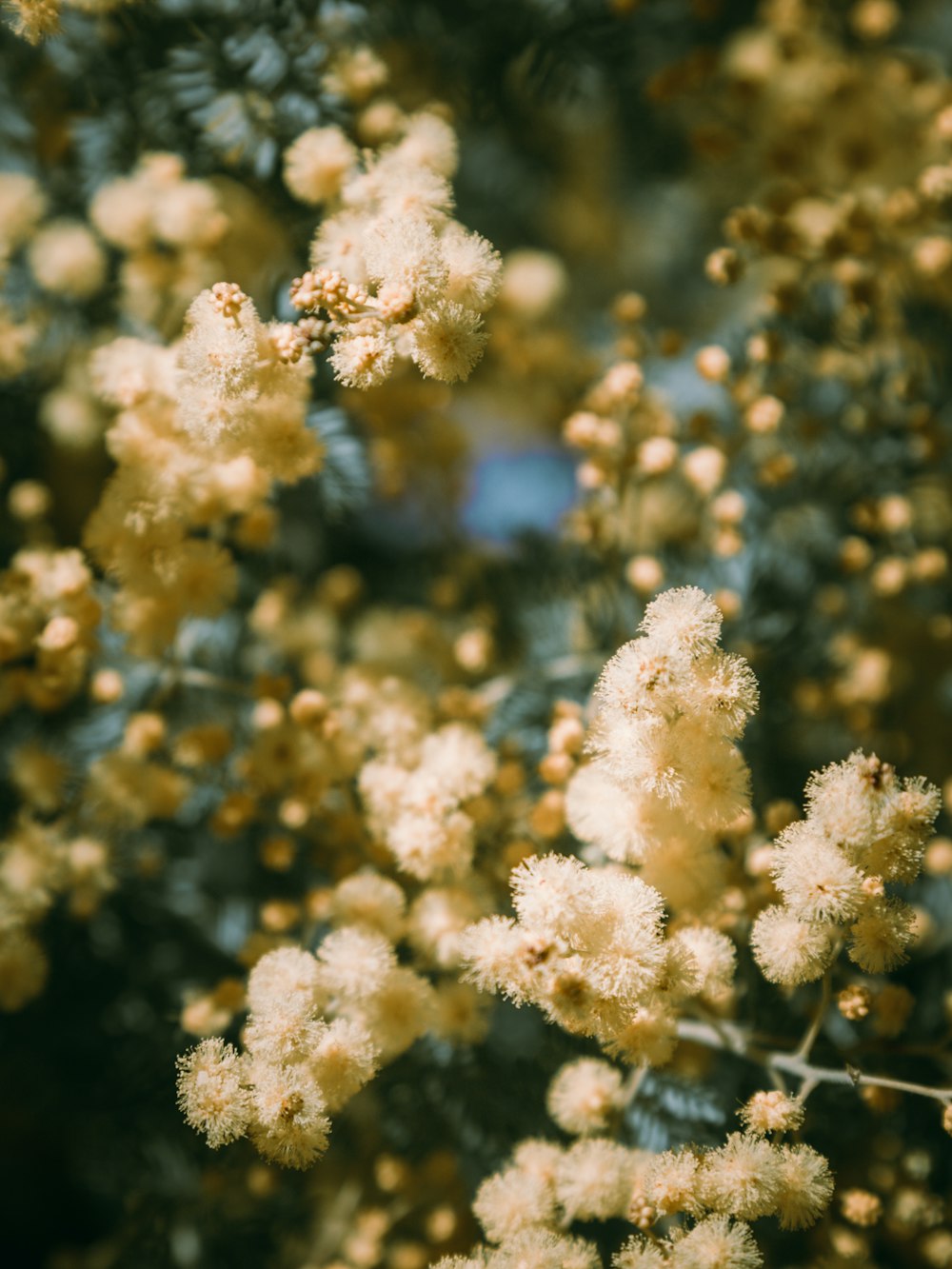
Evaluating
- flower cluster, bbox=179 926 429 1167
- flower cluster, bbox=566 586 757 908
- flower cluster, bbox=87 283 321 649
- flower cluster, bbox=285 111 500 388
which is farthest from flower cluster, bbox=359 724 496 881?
flower cluster, bbox=285 111 500 388

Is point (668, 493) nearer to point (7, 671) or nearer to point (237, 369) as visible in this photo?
point (237, 369)

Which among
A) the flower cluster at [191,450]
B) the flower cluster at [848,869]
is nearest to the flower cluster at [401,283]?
the flower cluster at [191,450]

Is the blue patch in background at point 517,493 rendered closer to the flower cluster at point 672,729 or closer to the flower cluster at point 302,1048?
the flower cluster at point 672,729

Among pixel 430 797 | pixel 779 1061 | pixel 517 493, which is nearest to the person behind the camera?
pixel 779 1061

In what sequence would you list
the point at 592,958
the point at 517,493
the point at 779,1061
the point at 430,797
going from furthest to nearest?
1. the point at 517,493
2. the point at 430,797
3. the point at 779,1061
4. the point at 592,958

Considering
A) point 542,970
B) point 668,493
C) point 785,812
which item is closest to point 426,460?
point 668,493

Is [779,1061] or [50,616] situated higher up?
[50,616]

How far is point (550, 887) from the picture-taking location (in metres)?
1.15

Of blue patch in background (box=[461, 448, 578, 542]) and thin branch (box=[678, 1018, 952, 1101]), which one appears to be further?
blue patch in background (box=[461, 448, 578, 542])

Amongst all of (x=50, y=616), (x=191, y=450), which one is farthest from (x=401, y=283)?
(x=50, y=616)

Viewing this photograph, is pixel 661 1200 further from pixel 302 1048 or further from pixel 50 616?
pixel 50 616

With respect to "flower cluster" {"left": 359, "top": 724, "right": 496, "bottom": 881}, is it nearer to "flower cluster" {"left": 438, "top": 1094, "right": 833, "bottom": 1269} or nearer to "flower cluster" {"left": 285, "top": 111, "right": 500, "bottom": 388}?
"flower cluster" {"left": 438, "top": 1094, "right": 833, "bottom": 1269}

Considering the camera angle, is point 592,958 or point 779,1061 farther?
point 779,1061

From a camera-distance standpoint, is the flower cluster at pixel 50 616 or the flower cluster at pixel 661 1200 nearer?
the flower cluster at pixel 661 1200
